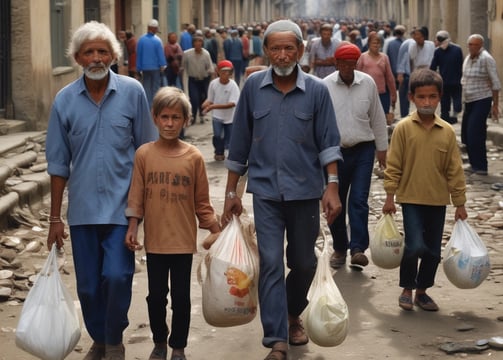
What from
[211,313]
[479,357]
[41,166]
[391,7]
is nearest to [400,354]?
[479,357]

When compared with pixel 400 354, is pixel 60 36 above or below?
above

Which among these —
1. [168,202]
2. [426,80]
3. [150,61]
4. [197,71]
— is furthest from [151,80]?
[168,202]

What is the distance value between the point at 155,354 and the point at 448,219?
5.01 metres

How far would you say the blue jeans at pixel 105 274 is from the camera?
4.88 m

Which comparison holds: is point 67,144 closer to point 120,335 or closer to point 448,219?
Answer: point 120,335

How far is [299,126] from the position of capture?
5230 mm

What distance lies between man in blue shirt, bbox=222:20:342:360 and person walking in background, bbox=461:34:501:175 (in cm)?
698

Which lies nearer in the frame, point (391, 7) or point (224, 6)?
point (224, 6)

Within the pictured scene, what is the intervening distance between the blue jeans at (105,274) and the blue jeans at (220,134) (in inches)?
325

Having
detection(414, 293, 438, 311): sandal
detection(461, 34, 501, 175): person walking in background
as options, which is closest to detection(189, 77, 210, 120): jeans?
detection(461, 34, 501, 175): person walking in background

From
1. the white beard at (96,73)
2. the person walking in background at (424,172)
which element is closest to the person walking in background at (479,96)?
the person walking in background at (424,172)

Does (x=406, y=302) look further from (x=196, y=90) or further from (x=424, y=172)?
(x=196, y=90)

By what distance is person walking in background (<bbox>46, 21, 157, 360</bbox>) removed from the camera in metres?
4.93

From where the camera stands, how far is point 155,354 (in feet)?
16.9
